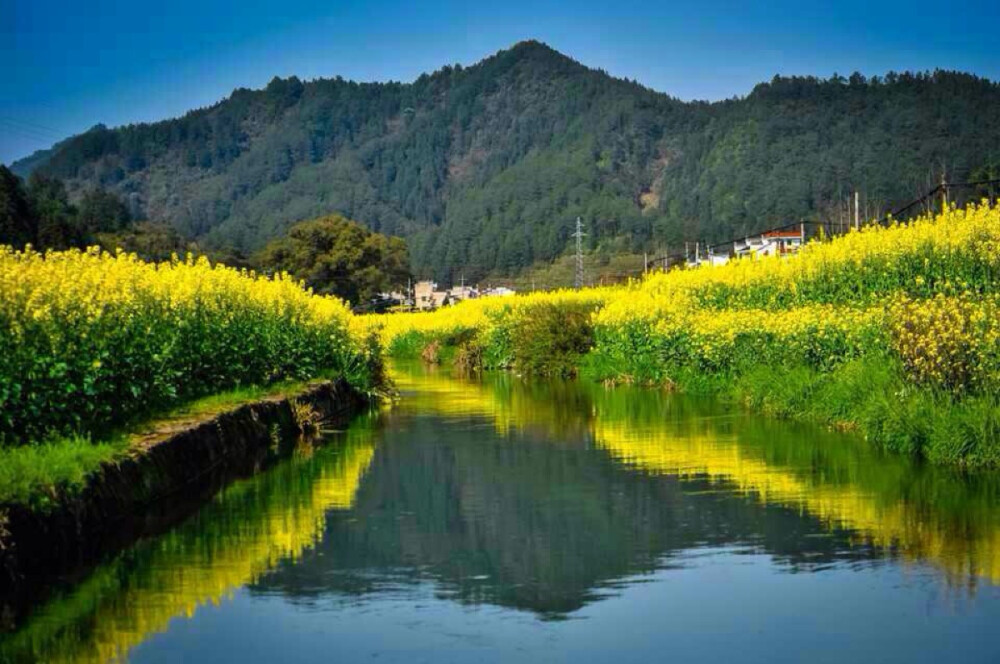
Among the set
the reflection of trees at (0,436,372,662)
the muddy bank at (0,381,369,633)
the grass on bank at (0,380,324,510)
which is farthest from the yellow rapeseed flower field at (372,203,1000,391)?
the grass on bank at (0,380,324,510)

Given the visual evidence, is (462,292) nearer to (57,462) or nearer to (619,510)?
(619,510)

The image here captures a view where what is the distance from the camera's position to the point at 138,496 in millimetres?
13594

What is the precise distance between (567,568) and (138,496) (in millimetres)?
5096

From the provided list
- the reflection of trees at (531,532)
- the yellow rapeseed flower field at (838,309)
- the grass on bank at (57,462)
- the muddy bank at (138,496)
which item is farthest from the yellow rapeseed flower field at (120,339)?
the yellow rapeseed flower field at (838,309)

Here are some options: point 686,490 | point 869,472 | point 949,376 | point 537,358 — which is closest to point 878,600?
point 686,490

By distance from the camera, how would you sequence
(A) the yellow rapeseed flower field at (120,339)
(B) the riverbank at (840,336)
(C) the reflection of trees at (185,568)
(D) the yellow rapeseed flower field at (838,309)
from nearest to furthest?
1. (C) the reflection of trees at (185,568)
2. (A) the yellow rapeseed flower field at (120,339)
3. (B) the riverbank at (840,336)
4. (D) the yellow rapeseed flower field at (838,309)

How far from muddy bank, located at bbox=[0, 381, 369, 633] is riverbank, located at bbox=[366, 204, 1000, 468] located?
8.31 metres

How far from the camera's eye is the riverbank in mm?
16234

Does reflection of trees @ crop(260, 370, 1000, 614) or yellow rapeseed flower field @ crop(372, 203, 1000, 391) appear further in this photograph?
yellow rapeseed flower field @ crop(372, 203, 1000, 391)

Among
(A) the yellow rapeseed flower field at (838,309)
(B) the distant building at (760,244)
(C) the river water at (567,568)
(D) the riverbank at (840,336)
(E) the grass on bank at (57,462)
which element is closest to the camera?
(C) the river water at (567,568)

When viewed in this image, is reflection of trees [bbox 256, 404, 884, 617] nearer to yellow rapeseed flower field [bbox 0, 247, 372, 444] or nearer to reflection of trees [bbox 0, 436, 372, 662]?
reflection of trees [bbox 0, 436, 372, 662]

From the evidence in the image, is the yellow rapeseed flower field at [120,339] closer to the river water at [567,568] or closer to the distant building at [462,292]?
the river water at [567,568]

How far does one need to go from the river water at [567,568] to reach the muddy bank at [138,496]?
337 mm

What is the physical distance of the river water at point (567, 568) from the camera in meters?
8.44
